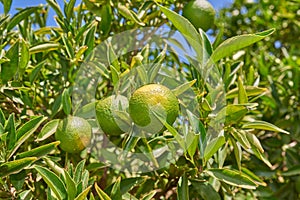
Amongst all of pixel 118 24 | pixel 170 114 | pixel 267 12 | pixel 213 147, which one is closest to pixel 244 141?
pixel 213 147

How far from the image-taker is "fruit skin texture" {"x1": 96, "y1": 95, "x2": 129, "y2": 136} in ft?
3.24

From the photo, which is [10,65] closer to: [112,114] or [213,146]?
[112,114]

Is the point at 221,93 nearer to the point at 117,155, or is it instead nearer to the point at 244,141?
the point at 244,141

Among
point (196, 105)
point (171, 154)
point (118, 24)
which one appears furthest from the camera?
point (118, 24)

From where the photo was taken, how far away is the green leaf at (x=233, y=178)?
1.00 m

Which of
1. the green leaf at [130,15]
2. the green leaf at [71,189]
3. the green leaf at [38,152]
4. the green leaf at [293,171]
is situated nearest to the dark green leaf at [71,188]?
the green leaf at [71,189]

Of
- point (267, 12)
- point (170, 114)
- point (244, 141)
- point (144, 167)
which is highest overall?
point (170, 114)

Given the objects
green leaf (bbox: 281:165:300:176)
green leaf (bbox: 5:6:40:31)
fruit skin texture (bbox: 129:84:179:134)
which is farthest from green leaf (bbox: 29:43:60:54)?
green leaf (bbox: 281:165:300:176)

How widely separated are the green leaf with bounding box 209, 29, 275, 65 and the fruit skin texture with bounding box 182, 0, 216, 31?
8.4 inches

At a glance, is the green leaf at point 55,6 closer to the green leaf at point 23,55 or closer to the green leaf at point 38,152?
the green leaf at point 23,55

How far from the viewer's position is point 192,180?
1069 mm

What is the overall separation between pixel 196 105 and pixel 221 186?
29 cm

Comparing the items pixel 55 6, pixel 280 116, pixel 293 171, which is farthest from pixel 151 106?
pixel 280 116

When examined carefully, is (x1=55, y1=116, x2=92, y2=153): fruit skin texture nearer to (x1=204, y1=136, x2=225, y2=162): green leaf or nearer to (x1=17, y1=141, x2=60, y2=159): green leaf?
(x1=17, y1=141, x2=60, y2=159): green leaf
